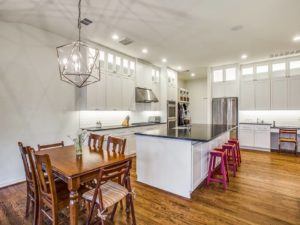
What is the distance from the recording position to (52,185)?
1732 mm

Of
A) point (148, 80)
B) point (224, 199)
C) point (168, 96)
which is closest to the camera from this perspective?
point (224, 199)

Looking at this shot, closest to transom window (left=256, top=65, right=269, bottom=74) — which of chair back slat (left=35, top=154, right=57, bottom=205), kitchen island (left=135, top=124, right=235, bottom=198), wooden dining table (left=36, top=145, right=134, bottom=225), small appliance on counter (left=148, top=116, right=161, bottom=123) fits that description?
small appliance on counter (left=148, top=116, right=161, bottom=123)

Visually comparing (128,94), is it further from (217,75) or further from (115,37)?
(217,75)

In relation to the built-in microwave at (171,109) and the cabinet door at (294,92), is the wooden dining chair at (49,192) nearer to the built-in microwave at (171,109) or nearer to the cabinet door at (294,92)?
the built-in microwave at (171,109)

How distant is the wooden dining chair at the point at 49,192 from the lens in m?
1.71

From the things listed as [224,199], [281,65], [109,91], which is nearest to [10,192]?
[109,91]

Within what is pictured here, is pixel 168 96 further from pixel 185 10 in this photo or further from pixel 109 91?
pixel 185 10

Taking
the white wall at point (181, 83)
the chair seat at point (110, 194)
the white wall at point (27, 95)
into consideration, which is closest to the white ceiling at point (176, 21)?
the white wall at point (27, 95)

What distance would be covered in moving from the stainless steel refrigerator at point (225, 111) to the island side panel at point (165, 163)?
433cm

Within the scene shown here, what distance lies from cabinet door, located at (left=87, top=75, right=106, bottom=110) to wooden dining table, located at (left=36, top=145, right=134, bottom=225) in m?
1.95

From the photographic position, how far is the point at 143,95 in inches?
230

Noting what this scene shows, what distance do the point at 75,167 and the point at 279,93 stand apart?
659 cm

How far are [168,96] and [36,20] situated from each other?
495cm

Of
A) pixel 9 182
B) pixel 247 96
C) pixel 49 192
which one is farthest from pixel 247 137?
pixel 9 182
